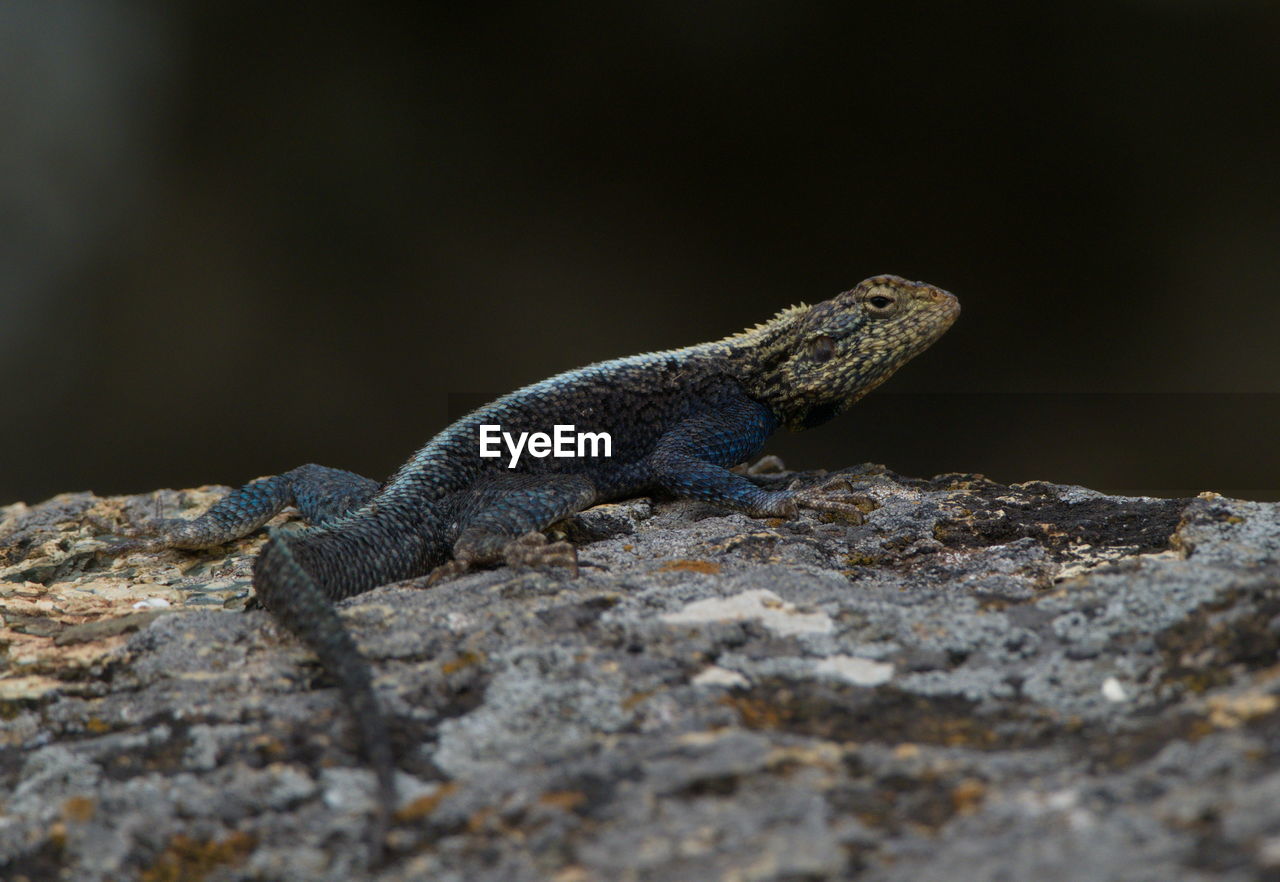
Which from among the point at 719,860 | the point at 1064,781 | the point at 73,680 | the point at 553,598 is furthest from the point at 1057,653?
the point at 73,680

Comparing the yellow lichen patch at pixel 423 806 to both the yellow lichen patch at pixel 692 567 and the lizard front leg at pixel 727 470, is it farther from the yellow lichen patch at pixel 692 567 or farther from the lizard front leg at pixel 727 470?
the lizard front leg at pixel 727 470

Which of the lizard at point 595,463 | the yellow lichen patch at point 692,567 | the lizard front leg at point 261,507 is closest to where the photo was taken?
the yellow lichen patch at point 692,567

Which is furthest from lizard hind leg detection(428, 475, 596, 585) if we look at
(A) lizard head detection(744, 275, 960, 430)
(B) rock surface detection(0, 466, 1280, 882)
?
(A) lizard head detection(744, 275, 960, 430)

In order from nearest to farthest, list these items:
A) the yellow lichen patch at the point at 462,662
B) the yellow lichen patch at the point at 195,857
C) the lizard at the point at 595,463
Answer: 1. the yellow lichen patch at the point at 195,857
2. the yellow lichen patch at the point at 462,662
3. the lizard at the point at 595,463

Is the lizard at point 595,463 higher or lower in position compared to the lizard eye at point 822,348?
lower

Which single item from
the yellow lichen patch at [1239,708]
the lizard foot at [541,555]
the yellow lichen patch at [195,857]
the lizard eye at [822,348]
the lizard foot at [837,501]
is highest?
the lizard eye at [822,348]

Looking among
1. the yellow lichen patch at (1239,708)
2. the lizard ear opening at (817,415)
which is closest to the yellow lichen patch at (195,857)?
the yellow lichen patch at (1239,708)

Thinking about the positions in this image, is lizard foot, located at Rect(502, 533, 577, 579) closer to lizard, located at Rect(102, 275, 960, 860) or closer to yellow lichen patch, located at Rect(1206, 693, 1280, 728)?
lizard, located at Rect(102, 275, 960, 860)

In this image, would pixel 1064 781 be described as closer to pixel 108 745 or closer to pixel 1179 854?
pixel 1179 854
